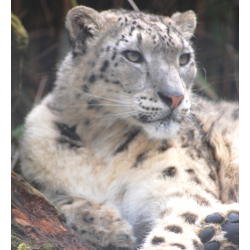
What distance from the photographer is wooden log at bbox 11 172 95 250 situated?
5.41ft

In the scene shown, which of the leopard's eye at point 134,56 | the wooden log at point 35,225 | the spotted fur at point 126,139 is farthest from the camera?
the leopard's eye at point 134,56

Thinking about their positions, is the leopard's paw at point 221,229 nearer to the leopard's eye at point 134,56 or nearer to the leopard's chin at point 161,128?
the leopard's chin at point 161,128

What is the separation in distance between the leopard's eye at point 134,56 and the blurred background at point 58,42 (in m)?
0.46

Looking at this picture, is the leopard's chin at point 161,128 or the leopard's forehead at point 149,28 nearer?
the leopard's chin at point 161,128

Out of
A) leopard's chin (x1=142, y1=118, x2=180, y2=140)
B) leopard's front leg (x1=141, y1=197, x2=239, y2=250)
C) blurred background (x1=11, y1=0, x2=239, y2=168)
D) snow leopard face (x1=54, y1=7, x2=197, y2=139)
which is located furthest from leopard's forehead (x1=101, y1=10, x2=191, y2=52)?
leopard's front leg (x1=141, y1=197, x2=239, y2=250)

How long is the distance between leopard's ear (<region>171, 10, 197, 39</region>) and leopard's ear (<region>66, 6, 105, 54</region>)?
0.55m

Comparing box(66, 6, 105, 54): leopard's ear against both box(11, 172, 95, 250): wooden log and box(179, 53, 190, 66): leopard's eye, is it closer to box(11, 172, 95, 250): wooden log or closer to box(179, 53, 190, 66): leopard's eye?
box(179, 53, 190, 66): leopard's eye

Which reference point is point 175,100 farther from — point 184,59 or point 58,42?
point 58,42

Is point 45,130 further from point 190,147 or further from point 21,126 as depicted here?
point 190,147

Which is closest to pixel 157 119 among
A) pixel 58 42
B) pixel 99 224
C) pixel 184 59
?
pixel 184 59

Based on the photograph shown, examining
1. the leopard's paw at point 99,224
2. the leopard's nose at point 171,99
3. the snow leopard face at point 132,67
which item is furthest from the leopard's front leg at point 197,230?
the leopard's nose at point 171,99

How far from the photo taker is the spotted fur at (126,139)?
2080 millimetres

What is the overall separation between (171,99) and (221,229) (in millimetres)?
771

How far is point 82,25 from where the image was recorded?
2326 mm
